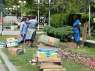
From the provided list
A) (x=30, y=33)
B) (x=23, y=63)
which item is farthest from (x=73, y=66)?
(x=30, y=33)

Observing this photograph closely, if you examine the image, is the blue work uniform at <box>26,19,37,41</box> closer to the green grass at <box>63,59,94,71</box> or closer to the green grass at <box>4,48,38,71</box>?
the green grass at <box>4,48,38,71</box>

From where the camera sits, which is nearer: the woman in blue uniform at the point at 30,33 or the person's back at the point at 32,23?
the person's back at the point at 32,23

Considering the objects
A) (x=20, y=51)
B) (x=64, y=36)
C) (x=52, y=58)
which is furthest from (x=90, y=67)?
(x=64, y=36)

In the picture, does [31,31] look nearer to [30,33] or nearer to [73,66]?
[30,33]

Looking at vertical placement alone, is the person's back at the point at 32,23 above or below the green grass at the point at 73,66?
above

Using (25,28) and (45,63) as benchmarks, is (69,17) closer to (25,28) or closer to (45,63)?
(25,28)

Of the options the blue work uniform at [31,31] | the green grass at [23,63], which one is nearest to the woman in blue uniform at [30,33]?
the blue work uniform at [31,31]

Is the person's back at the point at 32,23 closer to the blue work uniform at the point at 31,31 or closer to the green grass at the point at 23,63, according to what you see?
the blue work uniform at the point at 31,31

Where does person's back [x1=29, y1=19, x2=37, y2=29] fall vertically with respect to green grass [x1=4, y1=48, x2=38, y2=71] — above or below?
above

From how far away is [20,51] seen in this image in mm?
18438

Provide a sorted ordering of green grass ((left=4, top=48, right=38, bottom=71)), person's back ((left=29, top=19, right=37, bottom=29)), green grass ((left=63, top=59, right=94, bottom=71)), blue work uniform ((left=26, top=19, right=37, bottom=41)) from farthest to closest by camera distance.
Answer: blue work uniform ((left=26, top=19, right=37, bottom=41))
person's back ((left=29, top=19, right=37, bottom=29))
green grass ((left=4, top=48, right=38, bottom=71))
green grass ((left=63, top=59, right=94, bottom=71))

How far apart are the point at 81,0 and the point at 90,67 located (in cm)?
2197

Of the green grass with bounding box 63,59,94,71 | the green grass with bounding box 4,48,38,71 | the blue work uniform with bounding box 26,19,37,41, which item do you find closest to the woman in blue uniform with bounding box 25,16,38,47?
the blue work uniform with bounding box 26,19,37,41

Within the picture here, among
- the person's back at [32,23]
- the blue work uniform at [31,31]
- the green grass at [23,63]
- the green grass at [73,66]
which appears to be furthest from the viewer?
the blue work uniform at [31,31]
